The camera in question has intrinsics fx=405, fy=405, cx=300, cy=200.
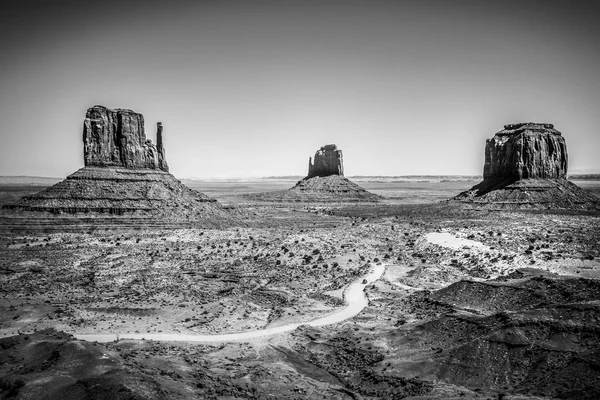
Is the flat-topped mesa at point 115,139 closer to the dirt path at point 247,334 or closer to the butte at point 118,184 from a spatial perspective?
the butte at point 118,184

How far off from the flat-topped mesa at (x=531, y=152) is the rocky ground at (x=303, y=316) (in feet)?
118

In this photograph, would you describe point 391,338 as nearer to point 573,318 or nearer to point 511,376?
point 511,376

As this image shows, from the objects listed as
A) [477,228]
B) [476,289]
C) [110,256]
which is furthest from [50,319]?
[477,228]

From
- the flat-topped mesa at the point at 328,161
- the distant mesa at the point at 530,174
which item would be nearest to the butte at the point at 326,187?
the flat-topped mesa at the point at 328,161

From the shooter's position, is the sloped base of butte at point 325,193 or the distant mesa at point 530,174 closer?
the distant mesa at point 530,174

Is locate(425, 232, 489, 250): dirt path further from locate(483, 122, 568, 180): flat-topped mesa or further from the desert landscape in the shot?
locate(483, 122, 568, 180): flat-topped mesa

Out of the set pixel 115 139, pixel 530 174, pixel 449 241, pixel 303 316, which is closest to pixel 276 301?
pixel 303 316

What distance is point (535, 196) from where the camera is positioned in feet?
259

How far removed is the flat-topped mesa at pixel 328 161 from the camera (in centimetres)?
14150

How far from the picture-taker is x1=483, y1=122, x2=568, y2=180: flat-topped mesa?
273 feet

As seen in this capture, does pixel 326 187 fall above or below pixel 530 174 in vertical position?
below

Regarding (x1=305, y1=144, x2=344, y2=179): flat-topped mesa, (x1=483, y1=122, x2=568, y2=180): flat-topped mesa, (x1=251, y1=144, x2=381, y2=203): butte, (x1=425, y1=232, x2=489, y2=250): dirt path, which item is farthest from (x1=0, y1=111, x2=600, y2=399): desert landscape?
(x1=305, y1=144, x2=344, y2=179): flat-topped mesa

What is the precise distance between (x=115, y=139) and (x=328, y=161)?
85.8 m

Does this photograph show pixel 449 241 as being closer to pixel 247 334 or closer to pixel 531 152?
pixel 247 334
